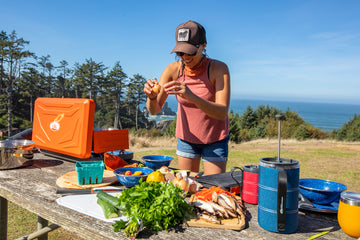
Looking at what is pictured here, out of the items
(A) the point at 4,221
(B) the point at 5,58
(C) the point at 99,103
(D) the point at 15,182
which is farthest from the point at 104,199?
(C) the point at 99,103

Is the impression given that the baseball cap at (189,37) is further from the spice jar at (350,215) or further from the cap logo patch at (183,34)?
the spice jar at (350,215)

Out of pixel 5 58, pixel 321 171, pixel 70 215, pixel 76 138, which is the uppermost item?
Answer: pixel 5 58

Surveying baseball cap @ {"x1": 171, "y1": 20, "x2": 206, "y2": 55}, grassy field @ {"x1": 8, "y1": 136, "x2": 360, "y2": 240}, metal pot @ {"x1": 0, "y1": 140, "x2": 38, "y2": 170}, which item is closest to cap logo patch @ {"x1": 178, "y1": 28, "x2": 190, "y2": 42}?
baseball cap @ {"x1": 171, "y1": 20, "x2": 206, "y2": 55}

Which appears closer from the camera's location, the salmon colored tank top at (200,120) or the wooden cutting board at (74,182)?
the wooden cutting board at (74,182)

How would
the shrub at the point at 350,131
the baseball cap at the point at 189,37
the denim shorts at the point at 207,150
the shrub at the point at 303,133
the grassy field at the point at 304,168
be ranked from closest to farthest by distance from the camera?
1. the baseball cap at the point at 189,37
2. the denim shorts at the point at 207,150
3. the grassy field at the point at 304,168
4. the shrub at the point at 303,133
5. the shrub at the point at 350,131

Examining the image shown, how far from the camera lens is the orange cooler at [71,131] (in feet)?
8.14

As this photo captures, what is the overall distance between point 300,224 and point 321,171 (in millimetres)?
10662

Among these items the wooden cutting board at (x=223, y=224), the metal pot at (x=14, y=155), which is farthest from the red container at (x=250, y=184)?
the metal pot at (x=14, y=155)

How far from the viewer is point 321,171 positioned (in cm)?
1077

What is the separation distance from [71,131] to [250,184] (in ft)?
5.68

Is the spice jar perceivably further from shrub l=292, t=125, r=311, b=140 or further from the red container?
shrub l=292, t=125, r=311, b=140

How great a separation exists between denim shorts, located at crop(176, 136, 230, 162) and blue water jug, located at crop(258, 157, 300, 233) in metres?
1.26

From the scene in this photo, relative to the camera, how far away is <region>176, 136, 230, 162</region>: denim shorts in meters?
2.58

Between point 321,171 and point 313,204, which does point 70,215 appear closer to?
point 313,204
